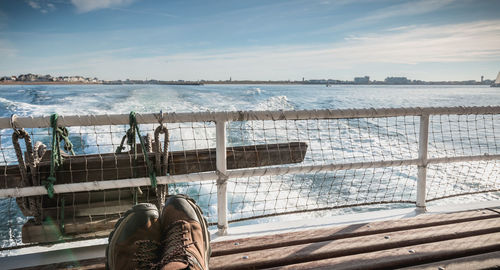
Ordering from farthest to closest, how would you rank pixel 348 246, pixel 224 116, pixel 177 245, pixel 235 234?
pixel 235 234 < pixel 224 116 < pixel 348 246 < pixel 177 245

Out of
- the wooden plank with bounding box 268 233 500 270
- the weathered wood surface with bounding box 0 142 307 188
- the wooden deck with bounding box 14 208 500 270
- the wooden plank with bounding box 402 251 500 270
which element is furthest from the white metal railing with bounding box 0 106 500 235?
the wooden plank with bounding box 402 251 500 270

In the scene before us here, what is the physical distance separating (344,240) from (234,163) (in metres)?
0.92

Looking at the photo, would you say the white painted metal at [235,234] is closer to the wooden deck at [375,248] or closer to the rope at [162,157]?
the wooden deck at [375,248]

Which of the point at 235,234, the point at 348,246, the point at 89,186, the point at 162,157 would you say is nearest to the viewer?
the point at 348,246

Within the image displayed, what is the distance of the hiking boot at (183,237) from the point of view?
124 cm

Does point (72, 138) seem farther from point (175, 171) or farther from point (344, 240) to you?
point (344, 240)

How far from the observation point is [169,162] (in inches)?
84.9

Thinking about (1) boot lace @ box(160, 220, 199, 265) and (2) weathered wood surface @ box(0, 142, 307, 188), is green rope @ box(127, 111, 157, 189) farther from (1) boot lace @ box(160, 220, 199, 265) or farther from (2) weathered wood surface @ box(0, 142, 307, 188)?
(1) boot lace @ box(160, 220, 199, 265)

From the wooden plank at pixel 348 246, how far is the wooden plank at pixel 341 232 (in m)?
0.05

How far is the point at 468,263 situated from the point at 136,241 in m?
1.50

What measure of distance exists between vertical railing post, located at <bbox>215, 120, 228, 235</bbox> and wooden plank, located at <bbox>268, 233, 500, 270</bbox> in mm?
630

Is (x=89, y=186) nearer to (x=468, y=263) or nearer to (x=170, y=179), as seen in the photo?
(x=170, y=179)

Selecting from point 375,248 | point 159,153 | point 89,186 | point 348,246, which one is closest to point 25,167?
point 89,186

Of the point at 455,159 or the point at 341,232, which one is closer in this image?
the point at 341,232
